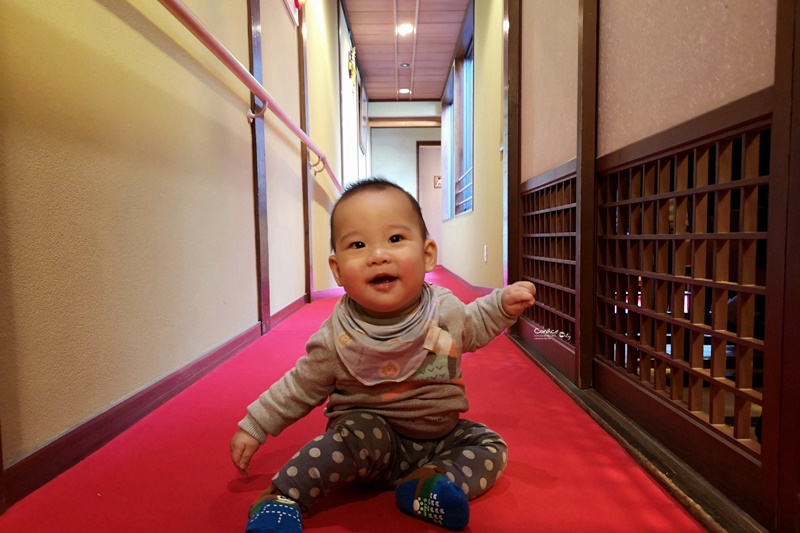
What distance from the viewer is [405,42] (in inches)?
224

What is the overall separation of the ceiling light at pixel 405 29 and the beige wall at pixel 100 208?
158 inches

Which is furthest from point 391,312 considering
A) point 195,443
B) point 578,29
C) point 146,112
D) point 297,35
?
point 297,35

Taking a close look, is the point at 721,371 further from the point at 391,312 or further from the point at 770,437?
the point at 391,312

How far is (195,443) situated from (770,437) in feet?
3.25

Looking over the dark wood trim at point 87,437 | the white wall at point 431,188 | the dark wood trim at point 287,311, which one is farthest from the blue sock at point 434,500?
the white wall at point 431,188

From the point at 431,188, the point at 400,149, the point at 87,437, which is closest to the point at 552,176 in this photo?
the point at 87,437

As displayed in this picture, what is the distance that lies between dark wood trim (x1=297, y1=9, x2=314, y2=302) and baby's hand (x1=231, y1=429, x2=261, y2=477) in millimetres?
2362

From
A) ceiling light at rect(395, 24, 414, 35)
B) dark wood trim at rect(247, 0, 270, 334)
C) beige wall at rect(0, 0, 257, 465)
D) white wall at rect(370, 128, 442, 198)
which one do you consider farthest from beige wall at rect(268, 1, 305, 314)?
white wall at rect(370, 128, 442, 198)

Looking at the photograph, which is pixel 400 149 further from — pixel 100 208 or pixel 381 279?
pixel 381 279

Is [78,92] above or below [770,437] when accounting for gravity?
above

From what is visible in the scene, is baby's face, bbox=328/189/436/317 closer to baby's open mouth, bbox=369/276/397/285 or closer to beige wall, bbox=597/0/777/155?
baby's open mouth, bbox=369/276/397/285

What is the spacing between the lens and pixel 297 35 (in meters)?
2.97

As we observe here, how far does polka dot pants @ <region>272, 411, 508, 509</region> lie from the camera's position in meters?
0.72

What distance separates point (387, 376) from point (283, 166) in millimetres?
2009
